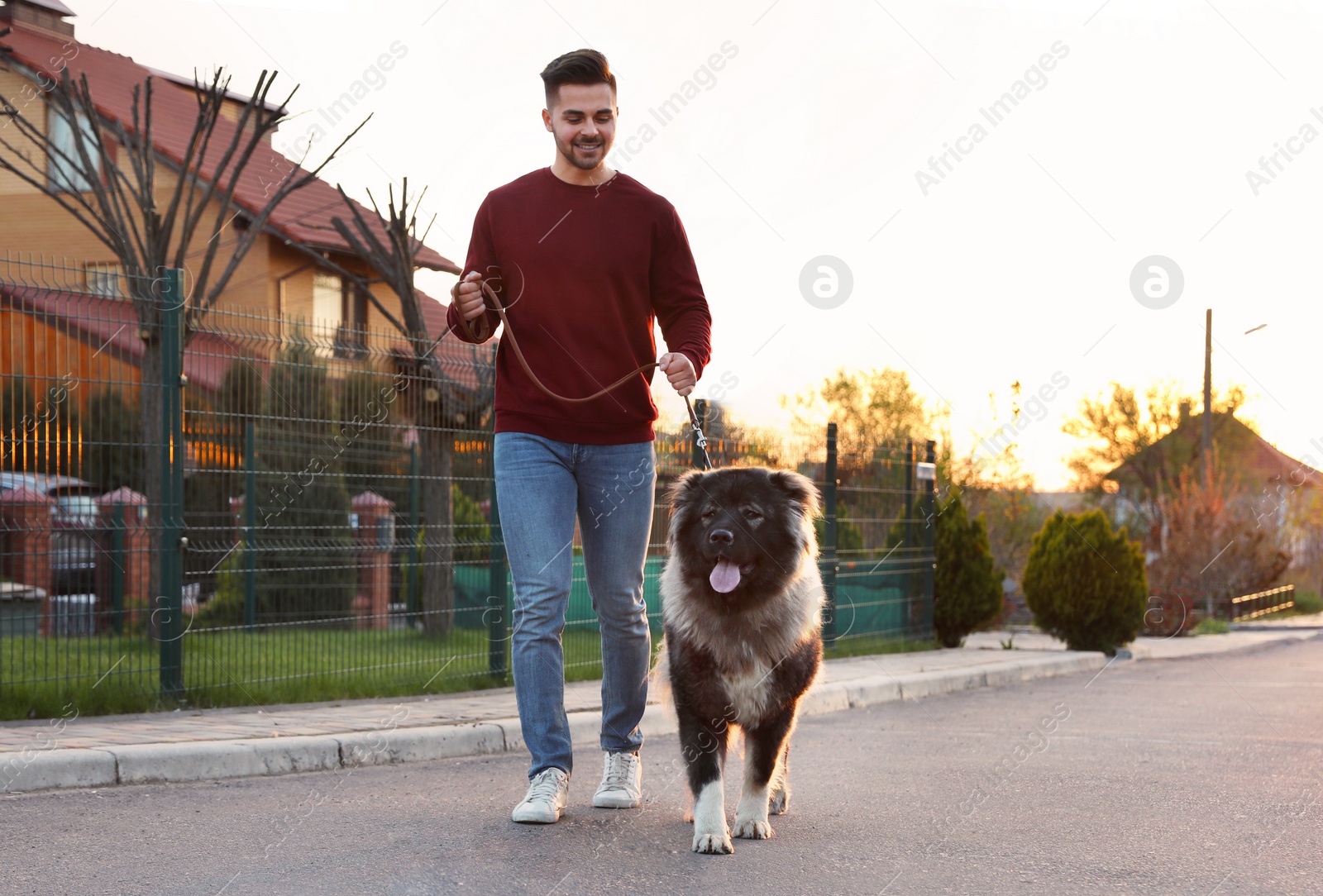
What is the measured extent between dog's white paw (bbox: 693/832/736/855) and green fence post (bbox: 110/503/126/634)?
14.4ft

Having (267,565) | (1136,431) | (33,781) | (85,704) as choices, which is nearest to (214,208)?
(267,565)

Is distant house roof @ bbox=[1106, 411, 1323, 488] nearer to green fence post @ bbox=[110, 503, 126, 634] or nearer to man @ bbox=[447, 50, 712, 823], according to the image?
green fence post @ bbox=[110, 503, 126, 634]

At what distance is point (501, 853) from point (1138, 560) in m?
11.7

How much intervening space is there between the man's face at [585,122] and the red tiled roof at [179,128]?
18406 mm

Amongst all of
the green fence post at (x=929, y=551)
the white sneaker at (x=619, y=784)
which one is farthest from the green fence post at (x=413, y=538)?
the green fence post at (x=929, y=551)

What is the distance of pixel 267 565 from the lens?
864cm

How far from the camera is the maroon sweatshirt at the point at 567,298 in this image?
4.74 meters

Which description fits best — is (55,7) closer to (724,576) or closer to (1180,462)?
(724,576)

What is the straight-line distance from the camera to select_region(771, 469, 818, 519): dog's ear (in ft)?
15.8

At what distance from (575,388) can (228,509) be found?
14.1ft

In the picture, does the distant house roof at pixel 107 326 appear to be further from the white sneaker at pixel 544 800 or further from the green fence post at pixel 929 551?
the green fence post at pixel 929 551

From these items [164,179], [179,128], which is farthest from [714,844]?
[179,128]

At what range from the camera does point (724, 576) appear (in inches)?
179

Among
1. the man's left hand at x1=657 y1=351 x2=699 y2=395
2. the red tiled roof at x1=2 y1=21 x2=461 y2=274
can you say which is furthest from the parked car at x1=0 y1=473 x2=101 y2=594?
the red tiled roof at x1=2 y1=21 x2=461 y2=274
